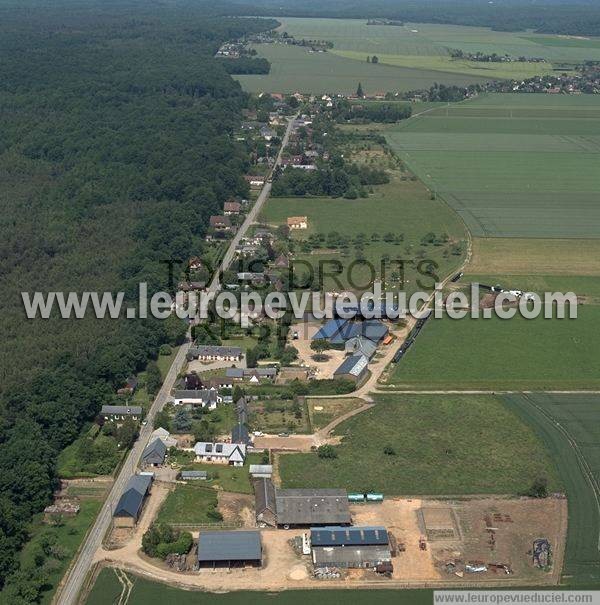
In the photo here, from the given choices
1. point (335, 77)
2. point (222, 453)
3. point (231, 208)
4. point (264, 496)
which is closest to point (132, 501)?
point (264, 496)

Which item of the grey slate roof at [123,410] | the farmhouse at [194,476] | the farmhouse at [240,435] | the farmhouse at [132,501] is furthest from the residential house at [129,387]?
the farmhouse at [132,501]

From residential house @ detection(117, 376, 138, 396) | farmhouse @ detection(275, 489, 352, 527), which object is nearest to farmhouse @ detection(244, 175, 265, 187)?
residential house @ detection(117, 376, 138, 396)

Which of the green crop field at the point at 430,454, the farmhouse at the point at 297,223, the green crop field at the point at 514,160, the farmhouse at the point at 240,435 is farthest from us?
the green crop field at the point at 514,160

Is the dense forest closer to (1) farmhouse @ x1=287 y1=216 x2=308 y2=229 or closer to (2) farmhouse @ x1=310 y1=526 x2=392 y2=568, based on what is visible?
(1) farmhouse @ x1=287 y1=216 x2=308 y2=229

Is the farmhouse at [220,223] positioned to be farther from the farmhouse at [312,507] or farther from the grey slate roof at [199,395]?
the farmhouse at [312,507]

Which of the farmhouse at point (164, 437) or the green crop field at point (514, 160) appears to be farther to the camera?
the green crop field at point (514, 160)

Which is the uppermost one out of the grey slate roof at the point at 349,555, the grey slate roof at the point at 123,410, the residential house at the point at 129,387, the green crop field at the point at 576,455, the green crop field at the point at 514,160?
the grey slate roof at the point at 123,410

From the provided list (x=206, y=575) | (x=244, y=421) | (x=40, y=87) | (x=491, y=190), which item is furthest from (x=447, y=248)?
(x=40, y=87)
